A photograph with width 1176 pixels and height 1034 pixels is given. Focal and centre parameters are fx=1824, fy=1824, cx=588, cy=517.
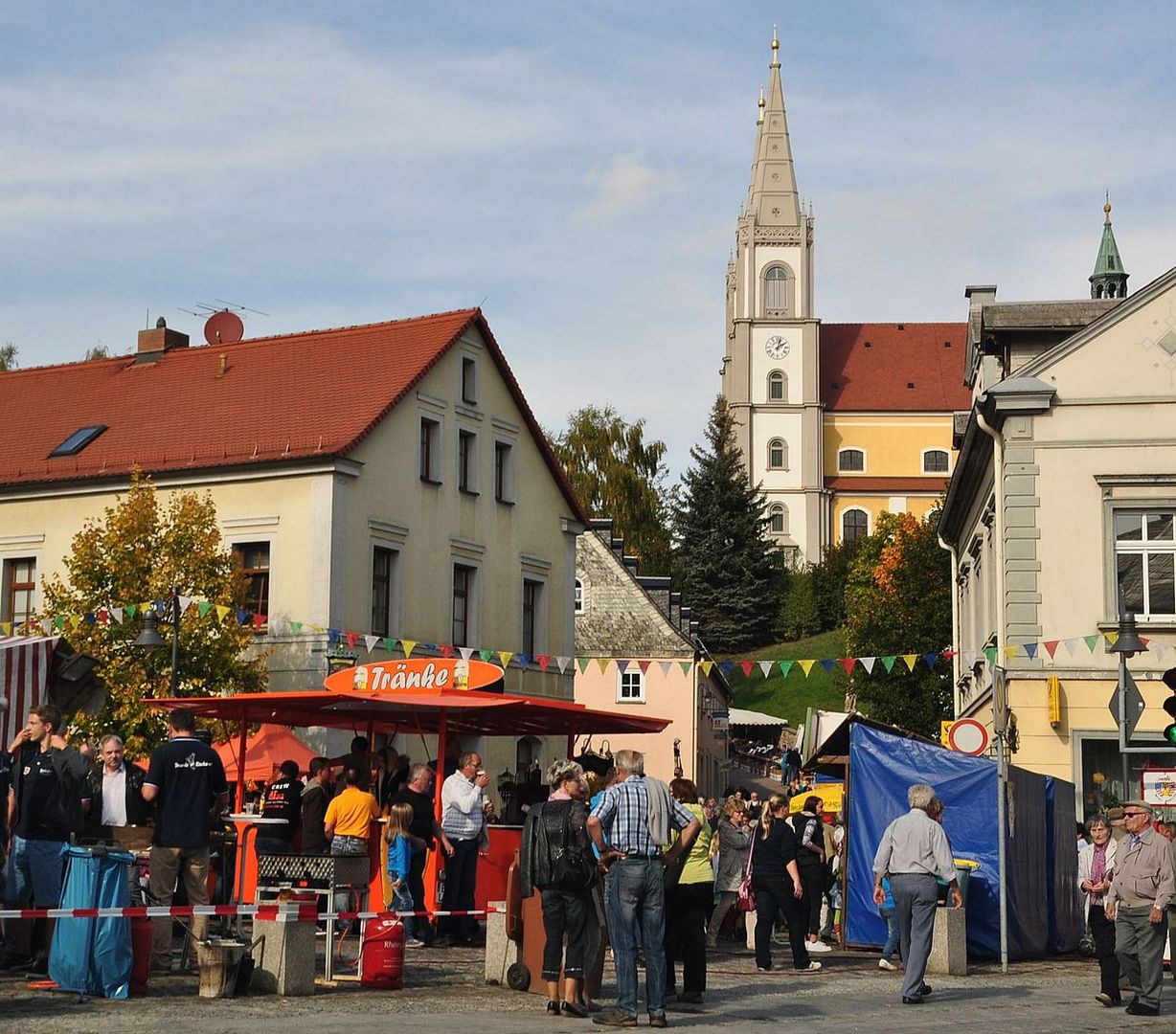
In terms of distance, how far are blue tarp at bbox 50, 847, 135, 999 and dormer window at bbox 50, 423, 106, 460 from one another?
2817 cm

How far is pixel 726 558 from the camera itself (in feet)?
302

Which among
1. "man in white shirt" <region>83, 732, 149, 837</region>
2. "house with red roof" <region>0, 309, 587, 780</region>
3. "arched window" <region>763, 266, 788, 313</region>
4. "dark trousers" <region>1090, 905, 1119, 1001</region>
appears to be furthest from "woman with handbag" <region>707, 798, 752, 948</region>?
"arched window" <region>763, 266, 788, 313</region>

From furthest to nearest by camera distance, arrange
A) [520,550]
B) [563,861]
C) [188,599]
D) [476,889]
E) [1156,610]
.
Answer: [520,550] → [188,599] → [1156,610] → [476,889] → [563,861]

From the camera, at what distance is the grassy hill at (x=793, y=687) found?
8175 centimetres

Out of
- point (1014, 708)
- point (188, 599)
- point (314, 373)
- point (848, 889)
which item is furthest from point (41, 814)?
point (314, 373)

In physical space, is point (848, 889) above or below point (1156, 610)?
below

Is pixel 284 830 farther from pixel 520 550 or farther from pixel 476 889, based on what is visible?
pixel 520 550

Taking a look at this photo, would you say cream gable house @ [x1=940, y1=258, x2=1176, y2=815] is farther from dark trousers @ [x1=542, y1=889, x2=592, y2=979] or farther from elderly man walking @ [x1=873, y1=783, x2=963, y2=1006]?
dark trousers @ [x1=542, y1=889, x2=592, y2=979]

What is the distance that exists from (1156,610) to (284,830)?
14.0 metres

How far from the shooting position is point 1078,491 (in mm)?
26828

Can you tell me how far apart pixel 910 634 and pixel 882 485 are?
5270 centimetres

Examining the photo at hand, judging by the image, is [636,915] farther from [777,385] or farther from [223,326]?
[777,385]

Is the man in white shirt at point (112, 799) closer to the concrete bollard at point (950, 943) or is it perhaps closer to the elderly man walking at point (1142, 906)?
the concrete bollard at point (950, 943)

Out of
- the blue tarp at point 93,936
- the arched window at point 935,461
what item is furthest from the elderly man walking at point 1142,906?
the arched window at point 935,461
